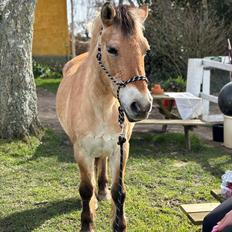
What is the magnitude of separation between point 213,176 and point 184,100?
1.71m

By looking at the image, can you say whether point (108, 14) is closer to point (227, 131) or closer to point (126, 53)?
point (126, 53)

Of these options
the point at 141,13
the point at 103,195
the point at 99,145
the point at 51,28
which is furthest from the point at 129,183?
the point at 51,28

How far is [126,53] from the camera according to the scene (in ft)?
8.66

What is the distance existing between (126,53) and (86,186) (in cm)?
133

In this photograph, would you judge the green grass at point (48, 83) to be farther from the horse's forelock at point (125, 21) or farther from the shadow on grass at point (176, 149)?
the horse's forelock at point (125, 21)

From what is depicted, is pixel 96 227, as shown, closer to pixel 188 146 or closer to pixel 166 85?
pixel 188 146

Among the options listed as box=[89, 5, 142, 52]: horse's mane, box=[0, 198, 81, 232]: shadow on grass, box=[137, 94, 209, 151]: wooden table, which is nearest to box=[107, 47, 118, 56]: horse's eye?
box=[89, 5, 142, 52]: horse's mane

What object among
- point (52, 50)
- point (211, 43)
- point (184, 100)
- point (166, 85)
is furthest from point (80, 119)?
point (52, 50)

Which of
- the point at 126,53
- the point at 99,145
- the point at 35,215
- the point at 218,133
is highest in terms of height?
the point at 126,53

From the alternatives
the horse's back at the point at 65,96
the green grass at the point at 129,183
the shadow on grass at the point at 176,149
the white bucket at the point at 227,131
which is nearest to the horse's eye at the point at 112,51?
the horse's back at the point at 65,96

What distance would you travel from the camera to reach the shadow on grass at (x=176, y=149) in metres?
5.46

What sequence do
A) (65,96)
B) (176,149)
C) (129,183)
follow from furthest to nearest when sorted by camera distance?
(176,149) < (129,183) < (65,96)

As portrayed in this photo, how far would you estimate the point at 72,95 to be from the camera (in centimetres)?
375

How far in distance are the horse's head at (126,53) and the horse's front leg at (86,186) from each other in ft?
3.02
